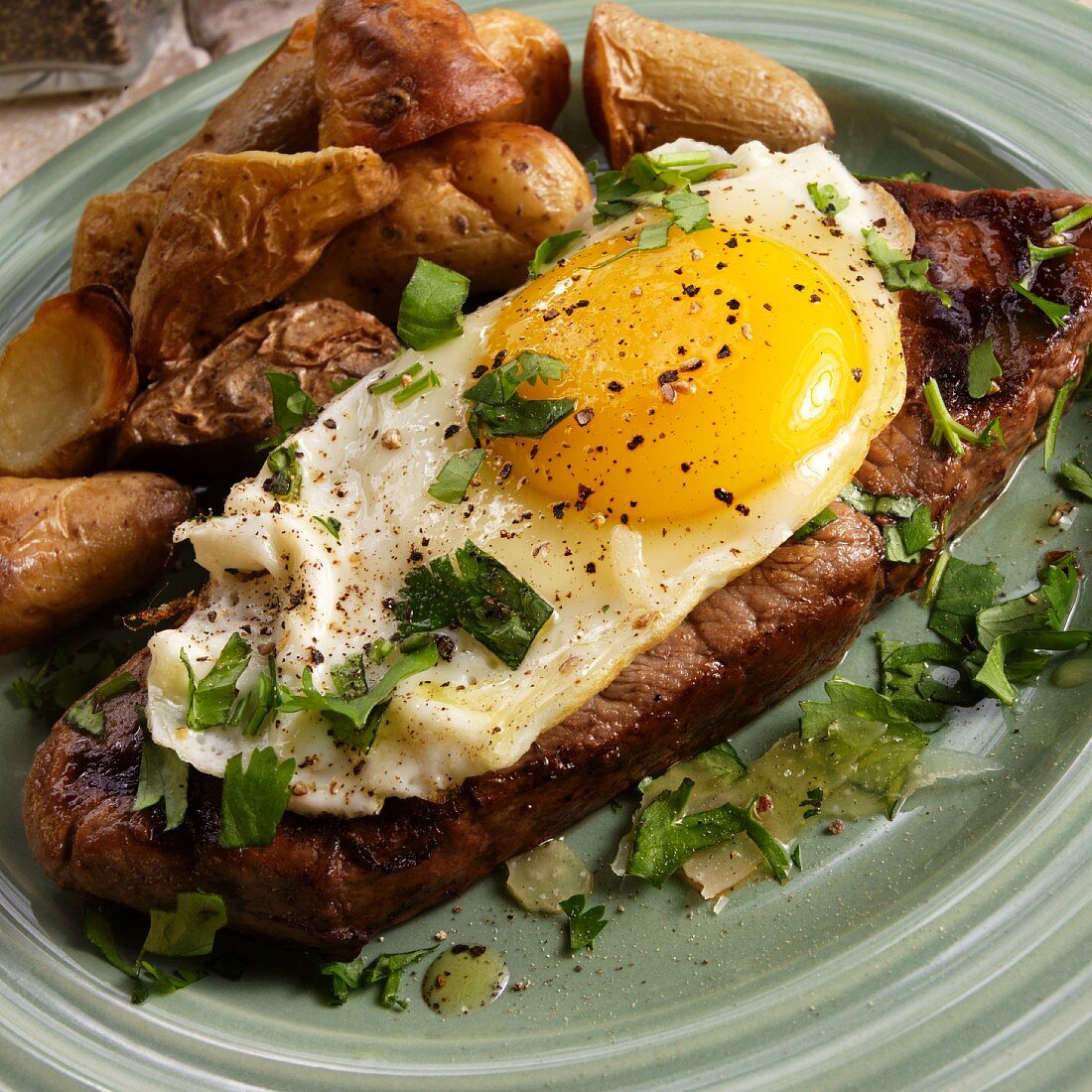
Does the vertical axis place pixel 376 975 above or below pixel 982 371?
below

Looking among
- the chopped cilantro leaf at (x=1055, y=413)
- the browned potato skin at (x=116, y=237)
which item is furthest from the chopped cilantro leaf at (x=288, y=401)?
the chopped cilantro leaf at (x=1055, y=413)

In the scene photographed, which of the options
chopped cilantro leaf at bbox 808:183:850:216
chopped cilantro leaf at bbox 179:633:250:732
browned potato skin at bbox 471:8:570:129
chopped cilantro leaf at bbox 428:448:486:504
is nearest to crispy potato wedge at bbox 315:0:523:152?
browned potato skin at bbox 471:8:570:129

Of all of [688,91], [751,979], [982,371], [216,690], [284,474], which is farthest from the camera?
[688,91]

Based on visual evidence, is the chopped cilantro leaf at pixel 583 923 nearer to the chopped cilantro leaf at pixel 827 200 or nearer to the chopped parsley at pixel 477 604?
the chopped parsley at pixel 477 604

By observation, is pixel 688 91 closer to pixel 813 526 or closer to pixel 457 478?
pixel 813 526

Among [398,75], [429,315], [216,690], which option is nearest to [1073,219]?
[429,315]

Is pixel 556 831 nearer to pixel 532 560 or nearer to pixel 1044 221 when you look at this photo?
pixel 532 560
